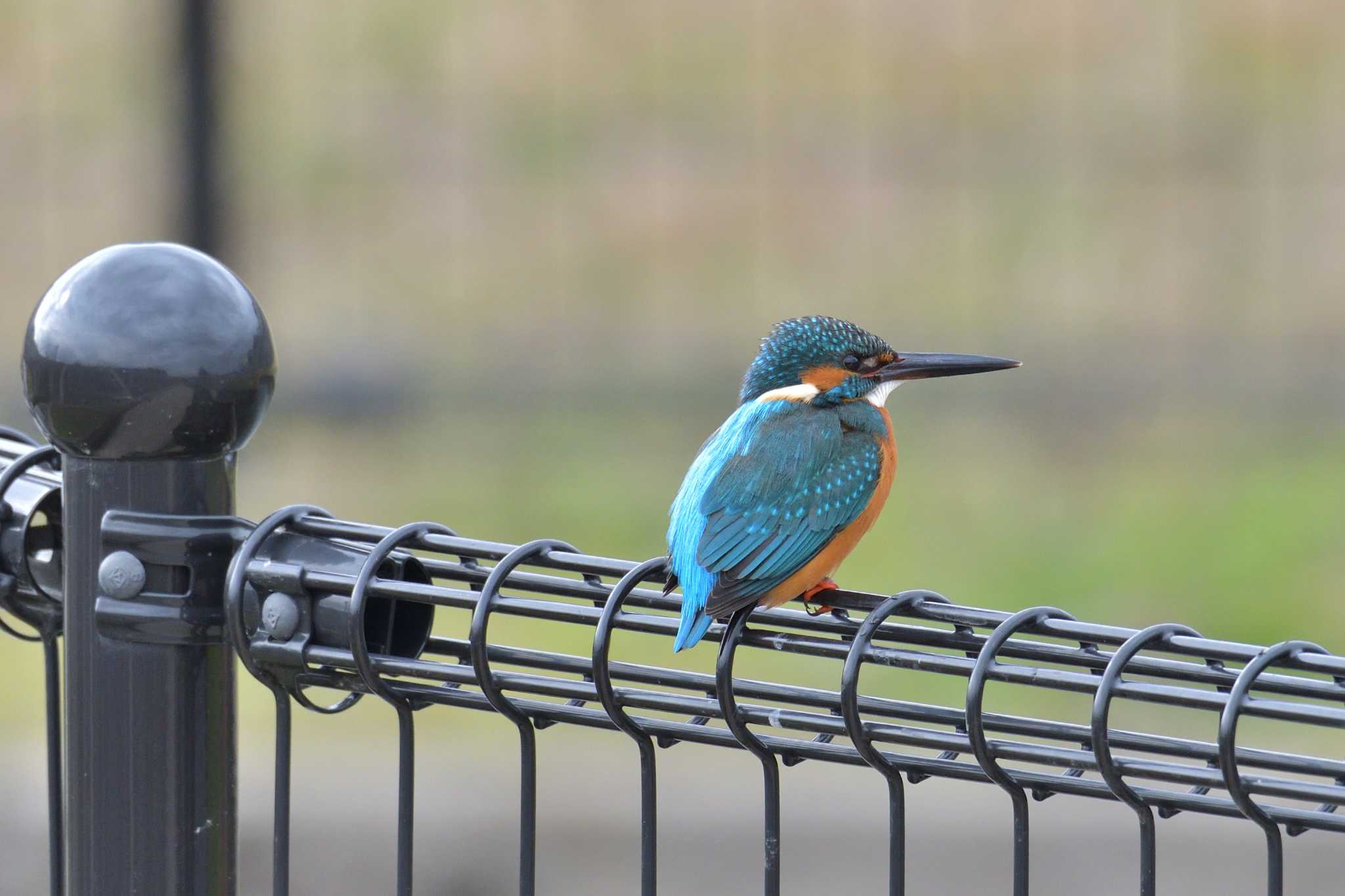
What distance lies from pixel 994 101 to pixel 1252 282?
2.94ft

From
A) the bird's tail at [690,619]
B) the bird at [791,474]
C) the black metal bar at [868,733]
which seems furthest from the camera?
the bird at [791,474]

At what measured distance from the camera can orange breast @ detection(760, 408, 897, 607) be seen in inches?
81.8

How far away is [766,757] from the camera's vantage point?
127 cm

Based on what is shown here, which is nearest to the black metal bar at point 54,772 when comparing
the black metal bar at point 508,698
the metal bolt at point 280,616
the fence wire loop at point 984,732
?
the metal bolt at point 280,616

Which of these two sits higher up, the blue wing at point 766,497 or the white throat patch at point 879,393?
the white throat patch at point 879,393

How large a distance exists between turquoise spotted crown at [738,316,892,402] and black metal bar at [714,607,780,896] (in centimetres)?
122

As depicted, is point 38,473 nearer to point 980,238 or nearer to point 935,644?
point 935,644

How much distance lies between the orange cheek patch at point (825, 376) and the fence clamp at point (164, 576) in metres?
1.18

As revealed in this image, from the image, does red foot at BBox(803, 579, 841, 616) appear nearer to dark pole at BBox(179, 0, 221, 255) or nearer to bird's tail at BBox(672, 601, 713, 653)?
bird's tail at BBox(672, 601, 713, 653)

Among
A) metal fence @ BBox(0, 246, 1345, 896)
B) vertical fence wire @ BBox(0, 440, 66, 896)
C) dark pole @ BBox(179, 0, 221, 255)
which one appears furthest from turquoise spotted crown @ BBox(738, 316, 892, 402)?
dark pole @ BBox(179, 0, 221, 255)

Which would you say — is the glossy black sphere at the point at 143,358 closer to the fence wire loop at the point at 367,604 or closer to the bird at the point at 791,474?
the fence wire loop at the point at 367,604

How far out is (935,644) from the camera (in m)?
1.21

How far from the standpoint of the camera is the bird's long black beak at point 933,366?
7.61ft

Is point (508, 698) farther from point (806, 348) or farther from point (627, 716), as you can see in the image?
point (806, 348)
